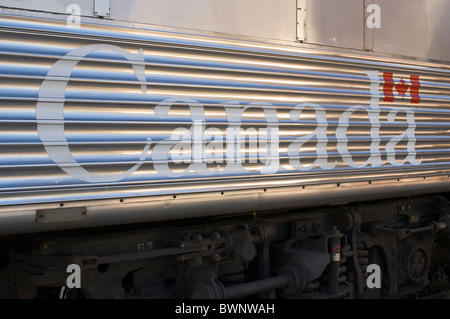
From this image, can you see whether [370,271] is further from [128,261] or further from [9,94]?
[9,94]

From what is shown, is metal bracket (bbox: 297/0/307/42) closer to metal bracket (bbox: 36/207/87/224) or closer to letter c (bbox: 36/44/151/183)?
letter c (bbox: 36/44/151/183)

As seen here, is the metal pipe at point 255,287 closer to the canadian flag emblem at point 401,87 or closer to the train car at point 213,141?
the train car at point 213,141

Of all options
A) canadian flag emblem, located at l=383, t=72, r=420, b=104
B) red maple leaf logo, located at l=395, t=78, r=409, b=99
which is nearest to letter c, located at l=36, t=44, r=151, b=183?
canadian flag emblem, located at l=383, t=72, r=420, b=104

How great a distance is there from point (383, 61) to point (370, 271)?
189 cm

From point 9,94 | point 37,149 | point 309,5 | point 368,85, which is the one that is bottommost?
point 37,149

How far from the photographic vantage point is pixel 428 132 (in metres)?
4.18

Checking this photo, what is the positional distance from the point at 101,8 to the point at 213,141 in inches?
39.1

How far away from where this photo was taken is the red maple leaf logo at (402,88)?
399 centimetres

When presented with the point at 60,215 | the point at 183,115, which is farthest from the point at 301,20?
the point at 60,215

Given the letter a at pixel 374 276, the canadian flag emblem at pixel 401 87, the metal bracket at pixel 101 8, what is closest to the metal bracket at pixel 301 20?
the canadian flag emblem at pixel 401 87

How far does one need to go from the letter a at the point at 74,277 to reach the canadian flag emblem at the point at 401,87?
101 inches

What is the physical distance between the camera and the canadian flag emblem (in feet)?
12.9

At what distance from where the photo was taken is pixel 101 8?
9.07ft
